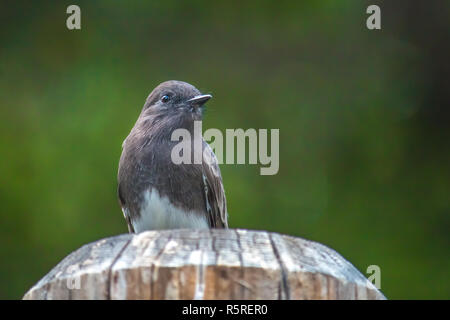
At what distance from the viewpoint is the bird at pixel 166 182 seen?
626cm

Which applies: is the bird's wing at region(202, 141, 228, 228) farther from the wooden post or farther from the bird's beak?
the wooden post

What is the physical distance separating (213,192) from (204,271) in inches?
134

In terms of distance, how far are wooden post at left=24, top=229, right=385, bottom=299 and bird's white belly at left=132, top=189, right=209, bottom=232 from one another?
2830mm

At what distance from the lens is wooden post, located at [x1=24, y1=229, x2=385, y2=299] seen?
3.13m

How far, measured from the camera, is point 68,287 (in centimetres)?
324

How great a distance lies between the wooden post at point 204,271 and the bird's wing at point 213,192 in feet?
10.1

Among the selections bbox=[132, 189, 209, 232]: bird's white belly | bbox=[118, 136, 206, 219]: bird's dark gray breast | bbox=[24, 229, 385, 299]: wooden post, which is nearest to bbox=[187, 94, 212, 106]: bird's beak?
bbox=[118, 136, 206, 219]: bird's dark gray breast

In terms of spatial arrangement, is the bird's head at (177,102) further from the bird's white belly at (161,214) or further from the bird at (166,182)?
the bird's white belly at (161,214)

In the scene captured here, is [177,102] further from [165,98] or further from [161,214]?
[161,214]

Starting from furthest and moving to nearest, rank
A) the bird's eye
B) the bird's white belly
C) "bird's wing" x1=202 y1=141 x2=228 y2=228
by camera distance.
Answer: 1. the bird's eye
2. "bird's wing" x1=202 y1=141 x2=228 y2=228
3. the bird's white belly

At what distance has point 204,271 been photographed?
3.13m
